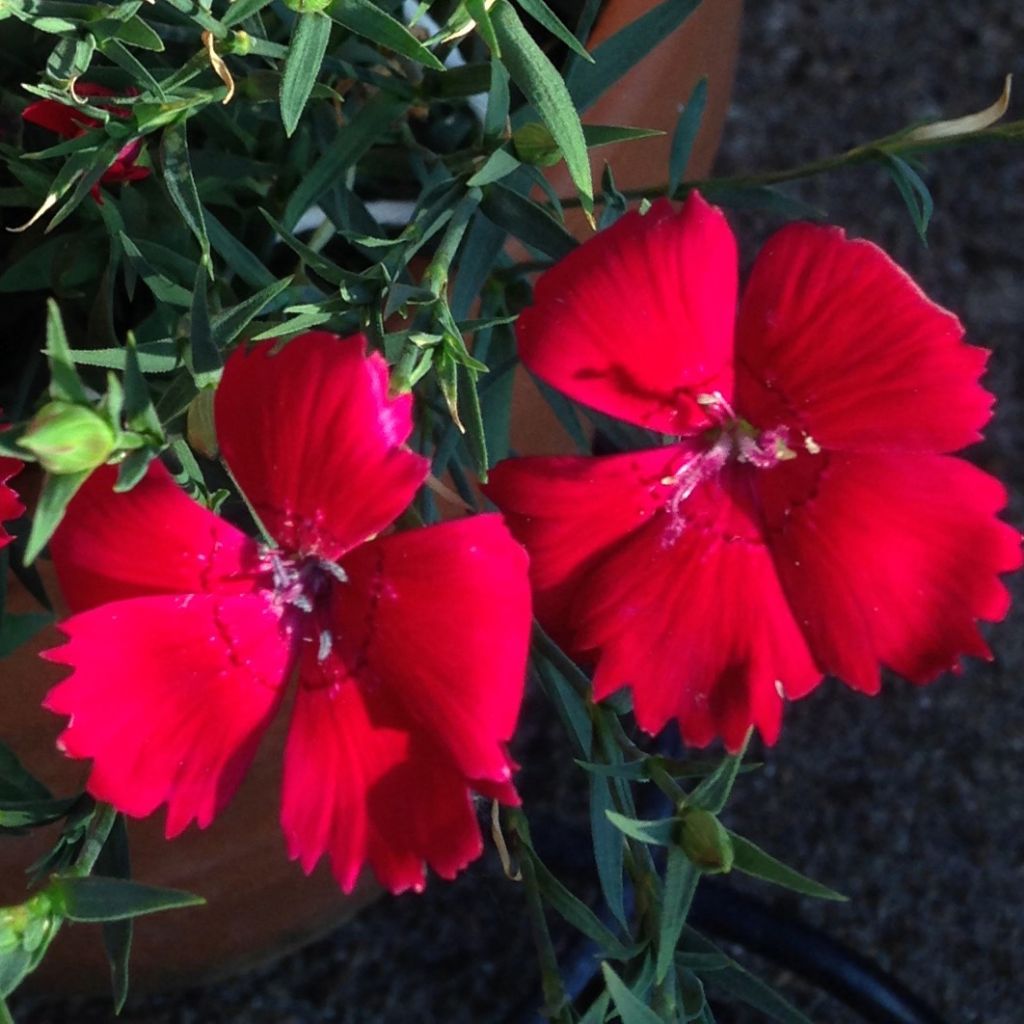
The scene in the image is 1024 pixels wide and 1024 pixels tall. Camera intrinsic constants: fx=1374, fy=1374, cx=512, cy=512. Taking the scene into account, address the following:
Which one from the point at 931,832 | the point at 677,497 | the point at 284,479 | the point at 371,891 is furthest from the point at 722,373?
the point at 931,832

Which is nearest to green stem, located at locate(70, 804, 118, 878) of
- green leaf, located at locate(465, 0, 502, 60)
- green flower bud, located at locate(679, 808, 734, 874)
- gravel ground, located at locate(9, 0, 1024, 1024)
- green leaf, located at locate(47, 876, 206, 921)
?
green leaf, located at locate(47, 876, 206, 921)

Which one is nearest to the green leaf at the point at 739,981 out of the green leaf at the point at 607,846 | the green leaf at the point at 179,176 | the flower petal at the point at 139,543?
the green leaf at the point at 607,846

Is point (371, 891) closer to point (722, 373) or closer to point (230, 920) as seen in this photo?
point (230, 920)

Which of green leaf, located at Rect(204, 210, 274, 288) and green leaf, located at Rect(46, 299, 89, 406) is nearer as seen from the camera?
green leaf, located at Rect(46, 299, 89, 406)

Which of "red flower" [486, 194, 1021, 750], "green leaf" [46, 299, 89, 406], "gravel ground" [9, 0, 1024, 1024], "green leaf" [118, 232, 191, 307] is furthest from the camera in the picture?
"gravel ground" [9, 0, 1024, 1024]

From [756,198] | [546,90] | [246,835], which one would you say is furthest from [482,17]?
[246,835]

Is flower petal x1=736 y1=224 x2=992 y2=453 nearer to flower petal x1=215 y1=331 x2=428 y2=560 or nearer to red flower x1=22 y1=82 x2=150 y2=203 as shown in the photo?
flower petal x1=215 y1=331 x2=428 y2=560
